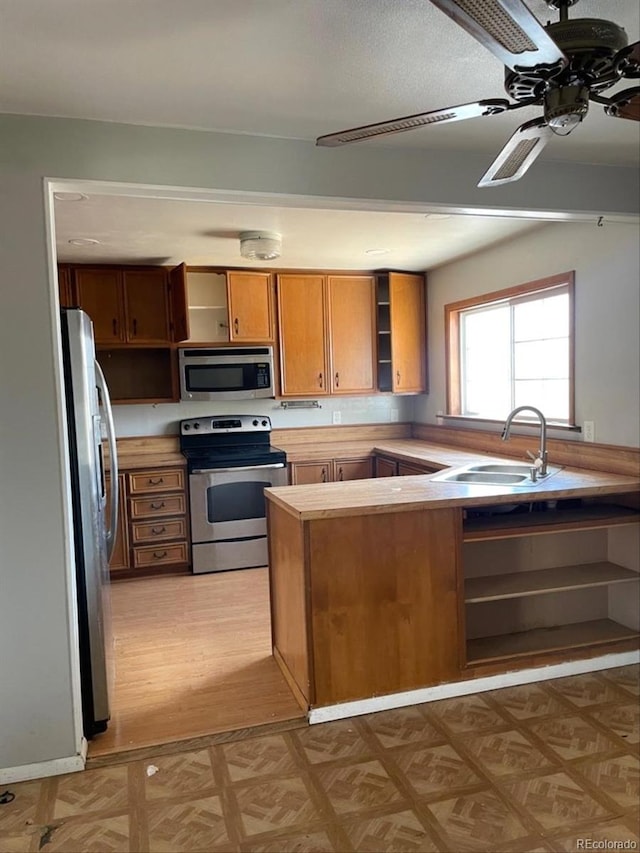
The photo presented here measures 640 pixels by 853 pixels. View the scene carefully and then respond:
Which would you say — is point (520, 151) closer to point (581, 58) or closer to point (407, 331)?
point (581, 58)

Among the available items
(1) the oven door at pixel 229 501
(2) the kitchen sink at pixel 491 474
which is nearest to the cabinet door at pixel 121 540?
(1) the oven door at pixel 229 501

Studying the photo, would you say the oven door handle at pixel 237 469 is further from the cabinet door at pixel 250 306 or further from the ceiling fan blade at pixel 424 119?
the ceiling fan blade at pixel 424 119

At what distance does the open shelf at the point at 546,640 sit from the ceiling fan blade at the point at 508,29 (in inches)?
91.5

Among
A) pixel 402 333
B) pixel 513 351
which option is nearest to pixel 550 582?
pixel 513 351

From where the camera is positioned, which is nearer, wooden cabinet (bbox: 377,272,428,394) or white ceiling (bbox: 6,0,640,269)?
white ceiling (bbox: 6,0,640,269)

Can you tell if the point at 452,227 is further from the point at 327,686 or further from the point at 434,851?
the point at 434,851

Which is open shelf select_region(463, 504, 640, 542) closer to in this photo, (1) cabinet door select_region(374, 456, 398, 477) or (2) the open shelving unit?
(2) the open shelving unit

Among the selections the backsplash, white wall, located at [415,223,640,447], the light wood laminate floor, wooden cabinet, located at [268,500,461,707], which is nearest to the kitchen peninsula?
wooden cabinet, located at [268,500,461,707]

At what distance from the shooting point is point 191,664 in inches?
120

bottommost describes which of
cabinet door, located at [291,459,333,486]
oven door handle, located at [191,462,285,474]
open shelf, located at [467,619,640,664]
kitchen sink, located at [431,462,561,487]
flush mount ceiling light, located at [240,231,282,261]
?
open shelf, located at [467,619,640,664]

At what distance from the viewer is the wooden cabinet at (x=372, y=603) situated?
8.11 ft

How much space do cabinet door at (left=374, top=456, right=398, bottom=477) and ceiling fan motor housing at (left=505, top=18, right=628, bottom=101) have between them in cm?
334

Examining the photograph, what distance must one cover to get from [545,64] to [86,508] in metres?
2.02

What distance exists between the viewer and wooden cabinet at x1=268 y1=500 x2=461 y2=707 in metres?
2.47
